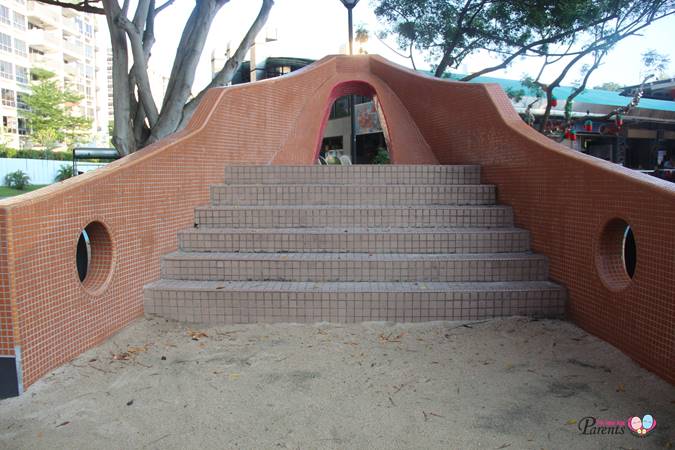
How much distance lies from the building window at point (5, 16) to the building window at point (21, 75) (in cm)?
365

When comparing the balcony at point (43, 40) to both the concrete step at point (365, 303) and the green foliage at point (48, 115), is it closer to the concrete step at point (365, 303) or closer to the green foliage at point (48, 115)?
the green foliage at point (48, 115)

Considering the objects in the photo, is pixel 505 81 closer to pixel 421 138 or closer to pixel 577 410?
pixel 421 138

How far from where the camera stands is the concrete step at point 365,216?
483 centimetres

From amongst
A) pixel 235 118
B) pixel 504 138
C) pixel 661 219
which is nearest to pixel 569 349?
pixel 661 219

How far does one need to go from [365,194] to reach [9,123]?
149 ft

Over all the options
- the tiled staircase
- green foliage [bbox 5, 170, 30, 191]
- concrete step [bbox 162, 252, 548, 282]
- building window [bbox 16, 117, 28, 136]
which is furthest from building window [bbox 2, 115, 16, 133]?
concrete step [bbox 162, 252, 548, 282]

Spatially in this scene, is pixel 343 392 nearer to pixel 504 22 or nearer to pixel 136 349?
pixel 136 349

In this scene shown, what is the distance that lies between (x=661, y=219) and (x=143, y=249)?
378cm

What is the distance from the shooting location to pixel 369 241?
14.8 ft

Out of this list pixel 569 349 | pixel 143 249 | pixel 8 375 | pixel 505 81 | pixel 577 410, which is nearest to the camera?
pixel 577 410

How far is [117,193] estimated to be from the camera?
3.76m

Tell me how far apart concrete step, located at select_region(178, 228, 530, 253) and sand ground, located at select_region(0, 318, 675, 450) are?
948 millimetres

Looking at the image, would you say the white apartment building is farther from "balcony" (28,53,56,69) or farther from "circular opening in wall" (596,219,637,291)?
"circular opening in wall" (596,219,637,291)

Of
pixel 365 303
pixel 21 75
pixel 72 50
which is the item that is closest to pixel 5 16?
pixel 21 75
